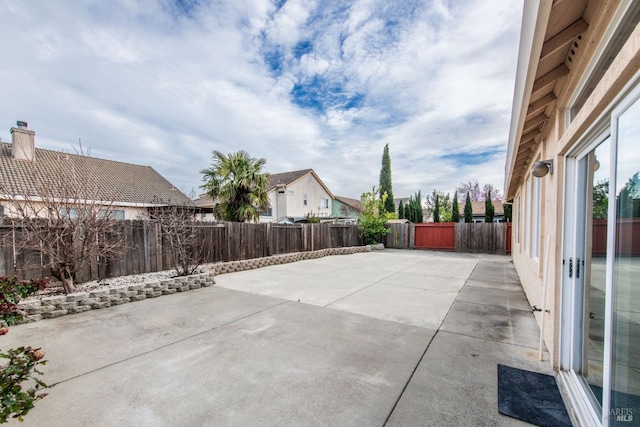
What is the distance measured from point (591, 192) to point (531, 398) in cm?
184

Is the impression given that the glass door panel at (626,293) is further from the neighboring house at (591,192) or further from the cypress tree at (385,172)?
the cypress tree at (385,172)

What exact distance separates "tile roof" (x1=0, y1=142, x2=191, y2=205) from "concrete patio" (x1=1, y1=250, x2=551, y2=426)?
6.33m

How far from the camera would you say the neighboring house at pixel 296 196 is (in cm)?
2152

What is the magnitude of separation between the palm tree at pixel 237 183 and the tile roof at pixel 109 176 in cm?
210

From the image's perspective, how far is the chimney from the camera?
11698 mm

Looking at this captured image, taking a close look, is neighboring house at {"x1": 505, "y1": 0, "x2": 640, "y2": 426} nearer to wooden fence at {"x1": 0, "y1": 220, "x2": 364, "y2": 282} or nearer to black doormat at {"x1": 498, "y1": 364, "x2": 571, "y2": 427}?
black doormat at {"x1": 498, "y1": 364, "x2": 571, "y2": 427}

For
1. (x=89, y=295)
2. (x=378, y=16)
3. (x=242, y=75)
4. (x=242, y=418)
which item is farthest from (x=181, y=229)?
(x=378, y=16)

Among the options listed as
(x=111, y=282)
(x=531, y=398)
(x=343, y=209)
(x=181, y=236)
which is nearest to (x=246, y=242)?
(x=181, y=236)

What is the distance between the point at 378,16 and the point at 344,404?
25.7 ft

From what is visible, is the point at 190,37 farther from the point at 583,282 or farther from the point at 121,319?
the point at 583,282

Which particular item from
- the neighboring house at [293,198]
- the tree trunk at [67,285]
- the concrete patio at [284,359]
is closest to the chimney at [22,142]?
the neighboring house at [293,198]

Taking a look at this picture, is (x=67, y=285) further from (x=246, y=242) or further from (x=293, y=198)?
(x=293, y=198)

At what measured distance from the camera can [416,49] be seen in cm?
690

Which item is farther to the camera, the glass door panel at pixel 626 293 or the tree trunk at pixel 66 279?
the tree trunk at pixel 66 279
